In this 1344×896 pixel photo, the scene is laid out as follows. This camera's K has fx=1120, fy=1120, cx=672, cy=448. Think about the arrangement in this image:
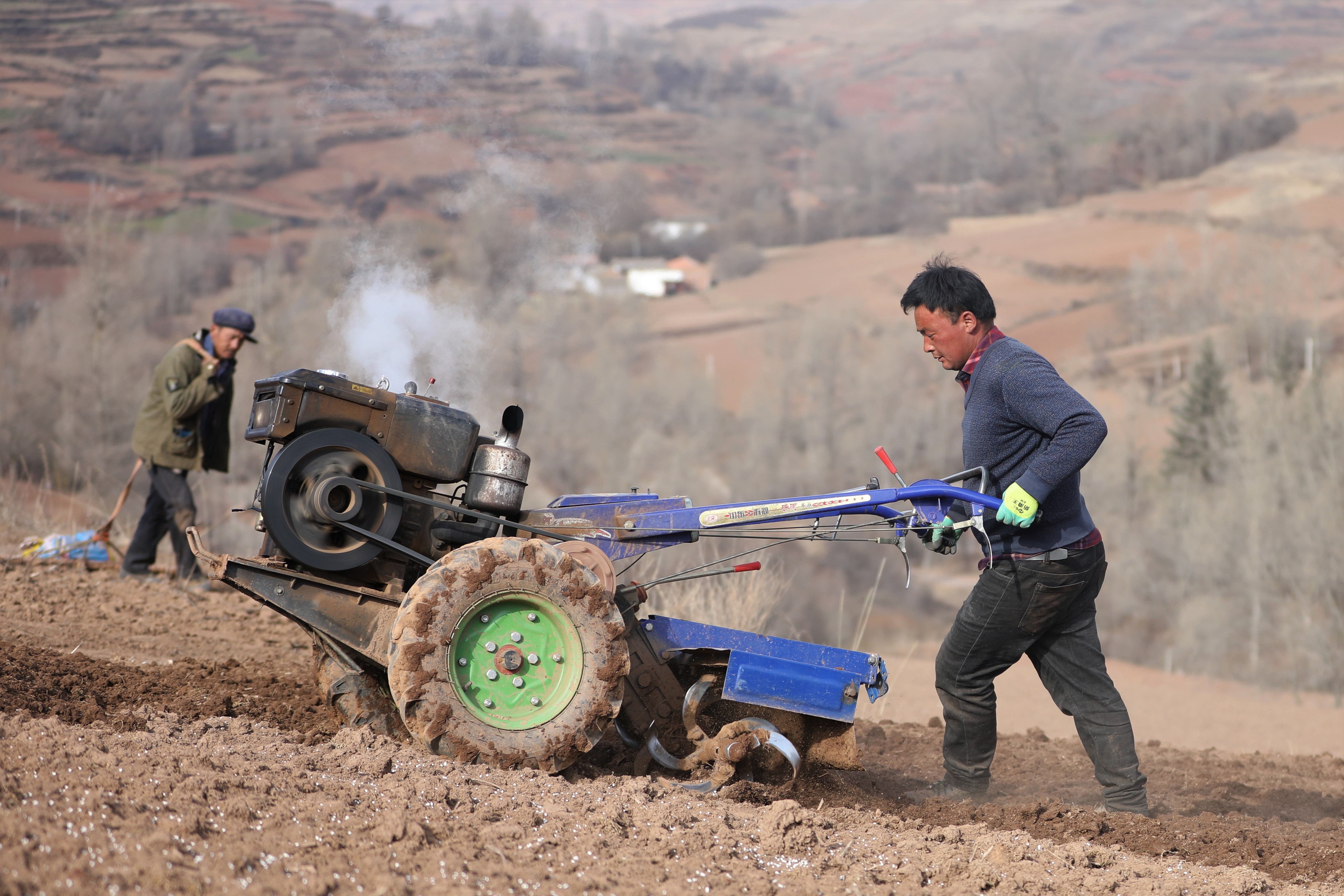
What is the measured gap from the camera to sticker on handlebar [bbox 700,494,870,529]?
14.3ft

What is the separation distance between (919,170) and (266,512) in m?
98.3

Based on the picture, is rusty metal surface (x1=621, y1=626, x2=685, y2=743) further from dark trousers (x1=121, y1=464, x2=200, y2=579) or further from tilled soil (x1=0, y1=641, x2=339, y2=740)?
dark trousers (x1=121, y1=464, x2=200, y2=579)

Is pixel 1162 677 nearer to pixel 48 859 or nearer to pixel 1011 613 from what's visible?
pixel 1011 613

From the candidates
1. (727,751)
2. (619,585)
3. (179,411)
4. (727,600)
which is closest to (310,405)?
(619,585)

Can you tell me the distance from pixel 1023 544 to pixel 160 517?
5868 millimetres

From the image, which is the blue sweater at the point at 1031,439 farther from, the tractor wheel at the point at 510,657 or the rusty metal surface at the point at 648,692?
the tractor wheel at the point at 510,657

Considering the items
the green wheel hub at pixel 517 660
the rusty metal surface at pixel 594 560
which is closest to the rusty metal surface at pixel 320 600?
the green wheel hub at pixel 517 660

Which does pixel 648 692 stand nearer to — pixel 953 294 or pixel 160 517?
pixel 953 294

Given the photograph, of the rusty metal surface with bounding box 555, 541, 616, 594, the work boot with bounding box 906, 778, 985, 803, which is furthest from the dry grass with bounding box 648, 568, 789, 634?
the rusty metal surface with bounding box 555, 541, 616, 594

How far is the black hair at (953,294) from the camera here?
14.3 feet

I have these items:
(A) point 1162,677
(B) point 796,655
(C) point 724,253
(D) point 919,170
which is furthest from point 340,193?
(B) point 796,655

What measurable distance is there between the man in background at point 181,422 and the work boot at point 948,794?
5043 mm

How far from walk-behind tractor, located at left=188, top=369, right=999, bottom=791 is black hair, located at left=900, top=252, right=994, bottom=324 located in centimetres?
64

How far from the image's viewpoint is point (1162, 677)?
1966cm
